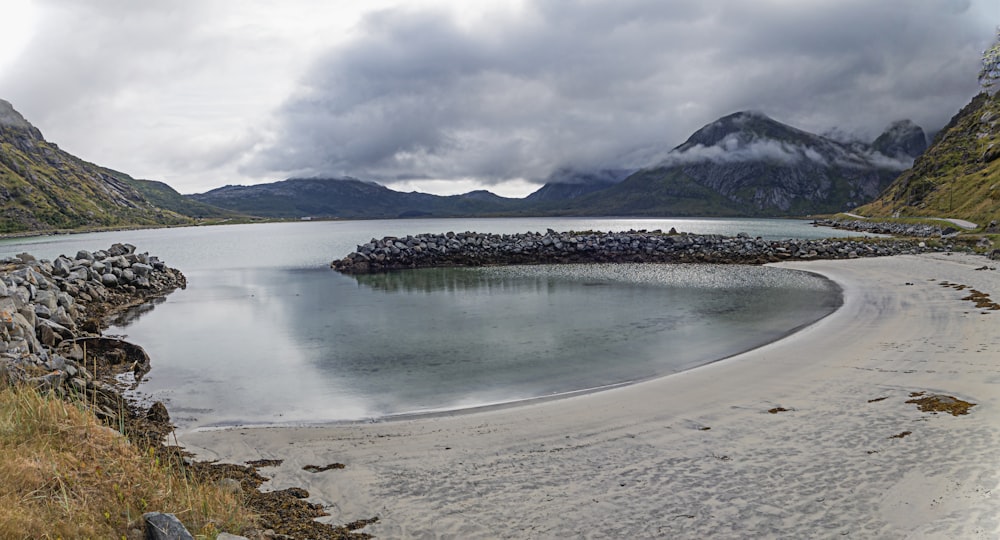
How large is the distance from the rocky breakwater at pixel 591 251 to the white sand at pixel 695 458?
39957 mm

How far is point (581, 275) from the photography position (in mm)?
45312

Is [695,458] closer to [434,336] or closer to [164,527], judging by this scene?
[164,527]

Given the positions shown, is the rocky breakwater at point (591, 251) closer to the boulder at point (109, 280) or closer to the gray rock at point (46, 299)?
the boulder at point (109, 280)

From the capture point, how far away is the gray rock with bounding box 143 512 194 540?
17.7ft

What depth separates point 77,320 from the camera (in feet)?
83.7

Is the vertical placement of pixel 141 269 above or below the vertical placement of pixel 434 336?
above

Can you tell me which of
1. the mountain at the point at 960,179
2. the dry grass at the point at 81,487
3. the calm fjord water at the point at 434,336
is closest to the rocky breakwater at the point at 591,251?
the calm fjord water at the point at 434,336

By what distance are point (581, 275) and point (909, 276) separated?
2080cm

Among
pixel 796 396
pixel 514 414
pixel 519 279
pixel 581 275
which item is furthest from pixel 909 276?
pixel 514 414

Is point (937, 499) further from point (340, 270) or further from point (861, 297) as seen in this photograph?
point (340, 270)

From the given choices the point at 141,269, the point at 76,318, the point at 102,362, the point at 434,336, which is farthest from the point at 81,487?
the point at 141,269

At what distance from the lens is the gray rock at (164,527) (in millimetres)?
5402

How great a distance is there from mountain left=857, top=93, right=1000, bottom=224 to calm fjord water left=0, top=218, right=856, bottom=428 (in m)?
55.8

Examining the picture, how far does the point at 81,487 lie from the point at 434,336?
57.7 feet
